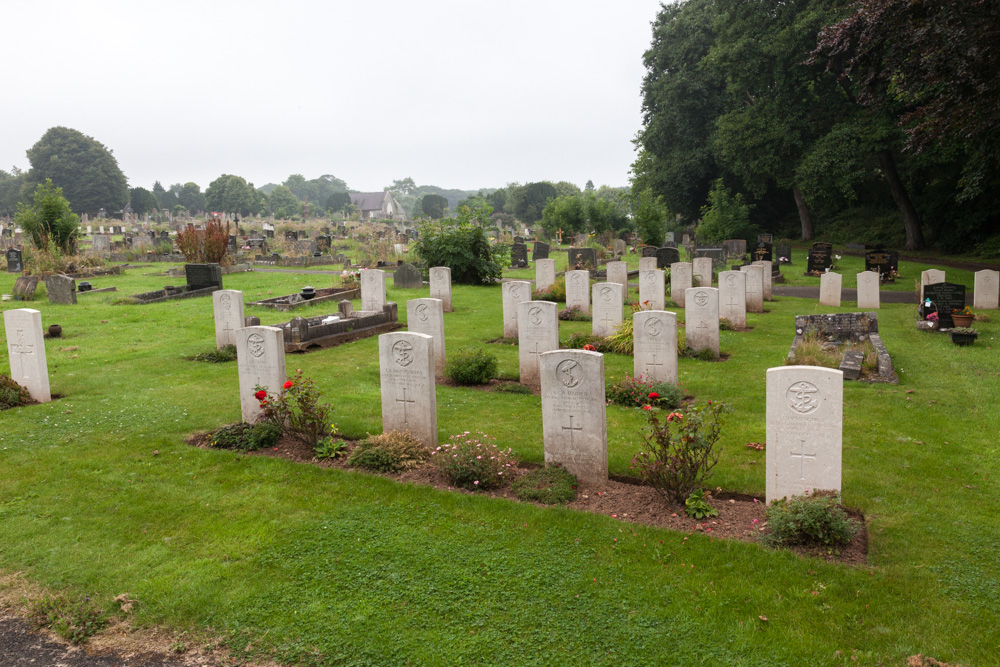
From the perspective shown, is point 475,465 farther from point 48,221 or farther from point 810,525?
point 48,221

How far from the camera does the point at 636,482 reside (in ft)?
22.2

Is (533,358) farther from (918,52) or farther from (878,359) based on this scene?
(918,52)

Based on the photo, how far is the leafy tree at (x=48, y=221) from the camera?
26.1 metres

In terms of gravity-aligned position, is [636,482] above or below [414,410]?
below

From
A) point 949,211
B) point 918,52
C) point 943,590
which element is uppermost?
point 918,52

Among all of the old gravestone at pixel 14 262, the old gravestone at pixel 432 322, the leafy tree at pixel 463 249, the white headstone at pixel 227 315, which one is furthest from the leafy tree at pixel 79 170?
the old gravestone at pixel 432 322

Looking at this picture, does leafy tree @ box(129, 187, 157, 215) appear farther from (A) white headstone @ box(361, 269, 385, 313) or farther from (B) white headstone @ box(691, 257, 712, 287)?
(B) white headstone @ box(691, 257, 712, 287)

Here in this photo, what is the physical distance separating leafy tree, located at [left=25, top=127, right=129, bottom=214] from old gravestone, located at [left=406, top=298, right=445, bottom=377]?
84.0 metres

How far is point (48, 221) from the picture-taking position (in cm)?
2652

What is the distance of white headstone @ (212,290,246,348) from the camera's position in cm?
1300

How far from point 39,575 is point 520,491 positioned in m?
3.97

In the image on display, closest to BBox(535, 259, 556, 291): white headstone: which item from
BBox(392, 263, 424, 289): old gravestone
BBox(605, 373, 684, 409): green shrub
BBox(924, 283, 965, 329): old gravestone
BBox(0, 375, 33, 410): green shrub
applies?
BBox(392, 263, 424, 289): old gravestone

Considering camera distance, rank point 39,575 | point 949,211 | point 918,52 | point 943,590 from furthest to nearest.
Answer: point 949,211 → point 918,52 → point 39,575 → point 943,590

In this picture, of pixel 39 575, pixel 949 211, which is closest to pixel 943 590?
pixel 39 575
